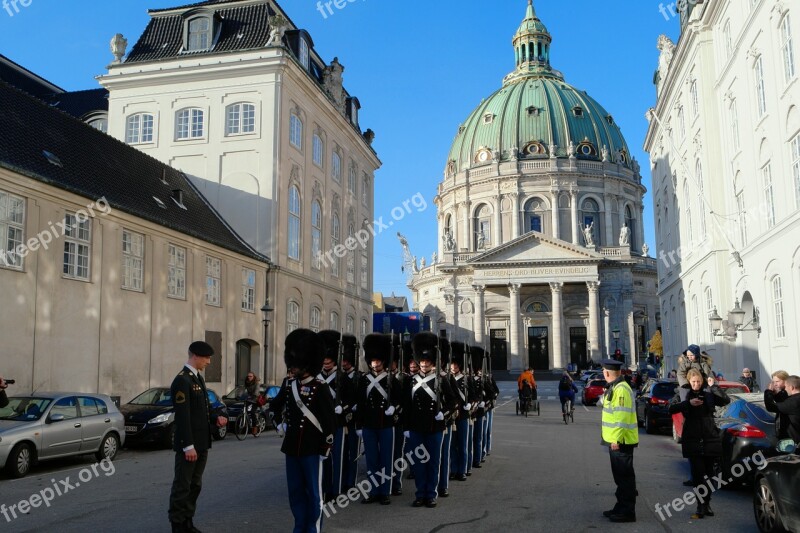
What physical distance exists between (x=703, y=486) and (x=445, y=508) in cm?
312

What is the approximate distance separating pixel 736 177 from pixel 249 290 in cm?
1935

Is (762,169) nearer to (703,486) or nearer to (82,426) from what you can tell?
(703,486)

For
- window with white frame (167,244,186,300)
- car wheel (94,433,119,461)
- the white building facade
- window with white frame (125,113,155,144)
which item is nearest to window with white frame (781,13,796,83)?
the white building facade

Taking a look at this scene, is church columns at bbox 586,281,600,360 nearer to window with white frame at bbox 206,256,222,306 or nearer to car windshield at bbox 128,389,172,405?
window with white frame at bbox 206,256,222,306

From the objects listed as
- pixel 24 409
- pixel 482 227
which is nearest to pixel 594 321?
pixel 482 227

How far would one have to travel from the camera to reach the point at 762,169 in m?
23.6

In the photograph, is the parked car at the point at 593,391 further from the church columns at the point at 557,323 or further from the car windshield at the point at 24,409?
the church columns at the point at 557,323

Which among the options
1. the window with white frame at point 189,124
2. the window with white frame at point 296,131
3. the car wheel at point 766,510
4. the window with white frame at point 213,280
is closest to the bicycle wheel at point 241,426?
the window with white frame at point 213,280

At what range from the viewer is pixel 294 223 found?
33.9 meters

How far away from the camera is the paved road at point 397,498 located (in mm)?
8242

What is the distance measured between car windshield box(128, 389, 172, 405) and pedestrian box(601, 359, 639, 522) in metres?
11.9

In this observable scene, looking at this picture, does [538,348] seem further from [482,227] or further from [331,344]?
[331,344]

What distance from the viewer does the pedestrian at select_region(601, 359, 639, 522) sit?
27.9 feet

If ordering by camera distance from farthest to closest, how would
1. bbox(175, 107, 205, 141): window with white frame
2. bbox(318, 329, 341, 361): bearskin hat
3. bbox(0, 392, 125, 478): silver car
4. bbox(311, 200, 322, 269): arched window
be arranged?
bbox(311, 200, 322, 269): arched window
bbox(175, 107, 205, 141): window with white frame
bbox(0, 392, 125, 478): silver car
bbox(318, 329, 341, 361): bearskin hat
